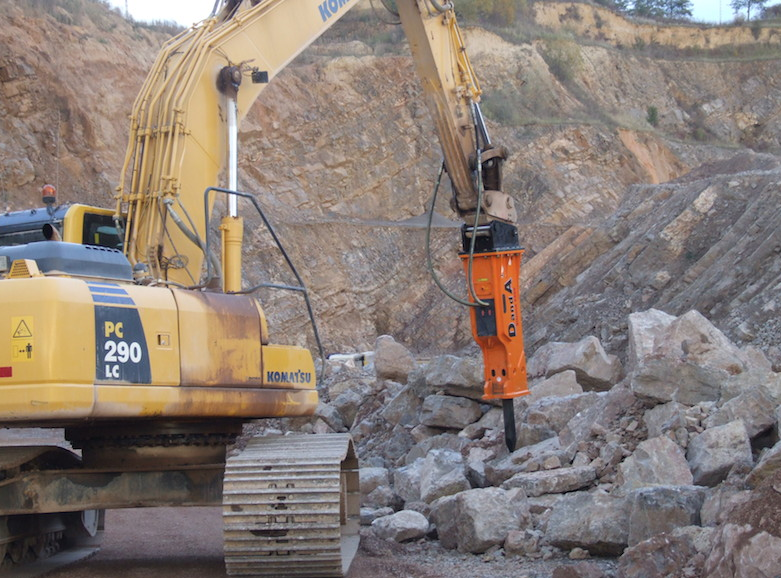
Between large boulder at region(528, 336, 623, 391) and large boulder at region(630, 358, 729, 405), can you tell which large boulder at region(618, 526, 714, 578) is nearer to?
large boulder at region(630, 358, 729, 405)

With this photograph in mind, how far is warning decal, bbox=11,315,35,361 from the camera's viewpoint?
523 centimetres

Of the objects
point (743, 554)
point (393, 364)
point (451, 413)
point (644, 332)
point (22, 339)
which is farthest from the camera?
point (393, 364)

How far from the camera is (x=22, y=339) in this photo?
5.25 metres

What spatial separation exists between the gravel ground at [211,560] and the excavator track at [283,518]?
70cm

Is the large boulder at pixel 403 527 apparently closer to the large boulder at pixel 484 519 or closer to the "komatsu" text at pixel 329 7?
the large boulder at pixel 484 519

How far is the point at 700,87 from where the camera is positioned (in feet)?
131

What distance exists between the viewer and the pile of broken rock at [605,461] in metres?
5.09

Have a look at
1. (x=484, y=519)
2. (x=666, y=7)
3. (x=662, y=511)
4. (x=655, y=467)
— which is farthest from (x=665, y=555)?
(x=666, y=7)

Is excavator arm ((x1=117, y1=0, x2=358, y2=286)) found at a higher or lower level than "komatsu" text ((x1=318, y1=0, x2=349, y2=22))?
lower

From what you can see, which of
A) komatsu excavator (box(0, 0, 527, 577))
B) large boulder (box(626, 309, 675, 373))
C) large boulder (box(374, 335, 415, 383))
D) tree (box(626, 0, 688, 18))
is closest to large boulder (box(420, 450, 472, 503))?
komatsu excavator (box(0, 0, 527, 577))

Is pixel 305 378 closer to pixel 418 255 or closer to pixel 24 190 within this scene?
pixel 24 190

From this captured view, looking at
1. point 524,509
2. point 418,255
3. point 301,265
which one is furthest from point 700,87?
point 524,509

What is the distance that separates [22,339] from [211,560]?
240cm

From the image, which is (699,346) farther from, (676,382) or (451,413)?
(451,413)
